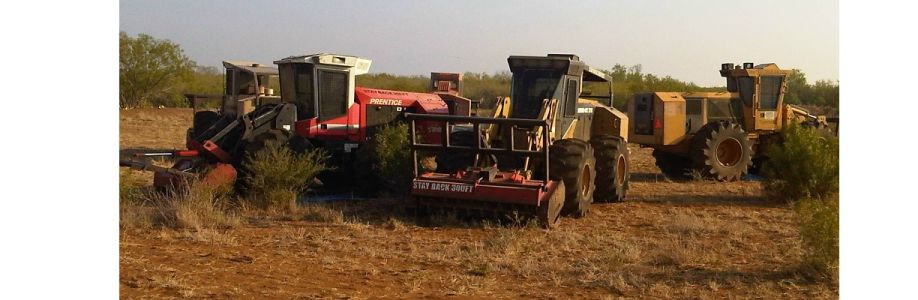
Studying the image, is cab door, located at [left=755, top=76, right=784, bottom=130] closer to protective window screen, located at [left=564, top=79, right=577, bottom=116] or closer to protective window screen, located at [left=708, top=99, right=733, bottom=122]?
protective window screen, located at [left=708, top=99, right=733, bottom=122]

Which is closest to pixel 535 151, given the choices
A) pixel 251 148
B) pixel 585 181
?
pixel 585 181

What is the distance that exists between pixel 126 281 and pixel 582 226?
5440 mm

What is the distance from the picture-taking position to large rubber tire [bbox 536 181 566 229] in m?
10.3

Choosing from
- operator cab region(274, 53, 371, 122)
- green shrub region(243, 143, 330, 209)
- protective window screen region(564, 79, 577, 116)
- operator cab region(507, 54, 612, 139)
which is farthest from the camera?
operator cab region(274, 53, 371, 122)

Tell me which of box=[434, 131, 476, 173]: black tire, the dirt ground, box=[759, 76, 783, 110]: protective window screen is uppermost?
box=[759, 76, 783, 110]: protective window screen

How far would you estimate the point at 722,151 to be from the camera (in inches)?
659

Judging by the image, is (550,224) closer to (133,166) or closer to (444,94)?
(133,166)

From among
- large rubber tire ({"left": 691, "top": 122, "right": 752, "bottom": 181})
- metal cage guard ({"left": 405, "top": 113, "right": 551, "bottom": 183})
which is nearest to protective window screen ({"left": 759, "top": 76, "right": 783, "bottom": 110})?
large rubber tire ({"left": 691, "top": 122, "right": 752, "bottom": 181})

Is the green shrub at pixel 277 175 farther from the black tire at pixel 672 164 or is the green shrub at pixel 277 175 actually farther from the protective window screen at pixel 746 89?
the protective window screen at pixel 746 89

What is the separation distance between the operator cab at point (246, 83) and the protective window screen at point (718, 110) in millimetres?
8054

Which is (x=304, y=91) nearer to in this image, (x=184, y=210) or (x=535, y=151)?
(x=184, y=210)

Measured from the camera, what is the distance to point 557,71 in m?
12.4

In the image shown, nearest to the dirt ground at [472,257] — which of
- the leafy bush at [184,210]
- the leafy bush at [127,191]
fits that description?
the leafy bush at [184,210]

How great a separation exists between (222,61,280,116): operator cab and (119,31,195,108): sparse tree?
64.3 ft
